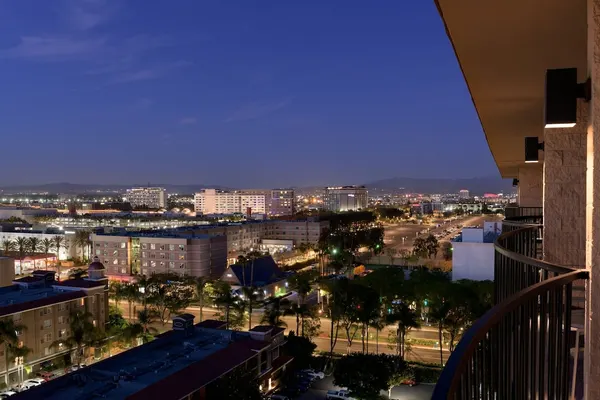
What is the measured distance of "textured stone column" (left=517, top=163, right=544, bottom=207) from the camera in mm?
10594

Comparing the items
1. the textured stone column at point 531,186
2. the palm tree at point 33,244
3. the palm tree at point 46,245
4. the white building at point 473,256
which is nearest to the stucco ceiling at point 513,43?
the textured stone column at point 531,186

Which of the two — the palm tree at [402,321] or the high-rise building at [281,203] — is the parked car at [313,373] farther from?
the high-rise building at [281,203]

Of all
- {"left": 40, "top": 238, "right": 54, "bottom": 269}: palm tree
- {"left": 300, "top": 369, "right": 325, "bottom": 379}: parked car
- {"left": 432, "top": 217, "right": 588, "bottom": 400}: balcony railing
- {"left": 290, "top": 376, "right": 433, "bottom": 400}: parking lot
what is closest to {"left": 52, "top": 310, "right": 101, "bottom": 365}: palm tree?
{"left": 300, "top": 369, "right": 325, "bottom": 379}: parked car

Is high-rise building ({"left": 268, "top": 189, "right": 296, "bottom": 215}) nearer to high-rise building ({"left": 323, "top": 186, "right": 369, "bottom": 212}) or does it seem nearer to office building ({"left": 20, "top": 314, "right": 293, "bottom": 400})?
high-rise building ({"left": 323, "top": 186, "right": 369, "bottom": 212})

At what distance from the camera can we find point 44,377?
47.2 feet

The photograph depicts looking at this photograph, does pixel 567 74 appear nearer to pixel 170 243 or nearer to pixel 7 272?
pixel 7 272

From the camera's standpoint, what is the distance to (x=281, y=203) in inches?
3620

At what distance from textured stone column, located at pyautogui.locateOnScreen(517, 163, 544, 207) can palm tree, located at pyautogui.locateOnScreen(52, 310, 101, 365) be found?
12677mm

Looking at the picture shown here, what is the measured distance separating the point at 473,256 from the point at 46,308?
54.9ft

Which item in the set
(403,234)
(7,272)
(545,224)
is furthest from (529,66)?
(403,234)

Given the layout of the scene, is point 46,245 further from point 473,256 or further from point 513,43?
point 513,43

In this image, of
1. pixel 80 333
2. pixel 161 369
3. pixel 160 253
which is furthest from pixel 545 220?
pixel 160 253

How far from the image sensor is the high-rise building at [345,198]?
357ft

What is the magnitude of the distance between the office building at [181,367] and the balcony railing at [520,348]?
8123 mm
